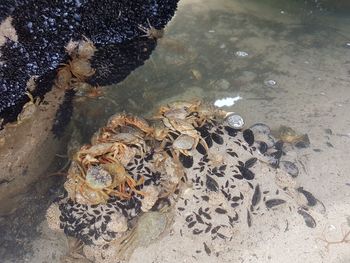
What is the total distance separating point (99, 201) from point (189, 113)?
1352mm

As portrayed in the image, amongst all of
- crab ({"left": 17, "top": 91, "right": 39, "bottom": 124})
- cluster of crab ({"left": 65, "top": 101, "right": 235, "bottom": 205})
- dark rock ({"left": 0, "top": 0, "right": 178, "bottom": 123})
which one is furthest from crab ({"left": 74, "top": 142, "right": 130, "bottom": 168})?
dark rock ({"left": 0, "top": 0, "right": 178, "bottom": 123})

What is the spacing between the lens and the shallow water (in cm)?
381

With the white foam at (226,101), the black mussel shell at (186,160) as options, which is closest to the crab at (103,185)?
the black mussel shell at (186,160)

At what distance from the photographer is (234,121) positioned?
4277 mm

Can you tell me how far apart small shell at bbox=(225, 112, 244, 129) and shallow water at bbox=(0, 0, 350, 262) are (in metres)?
0.14

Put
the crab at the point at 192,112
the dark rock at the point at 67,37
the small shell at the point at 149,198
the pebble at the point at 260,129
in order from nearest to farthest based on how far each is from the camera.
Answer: the dark rock at the point at 67,37
the small shell at the point at 149,198
the crab at the point at 192,112
the pebble at the point at 260,129

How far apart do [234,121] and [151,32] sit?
1709 millimetres

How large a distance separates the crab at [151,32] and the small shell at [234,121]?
155 cm

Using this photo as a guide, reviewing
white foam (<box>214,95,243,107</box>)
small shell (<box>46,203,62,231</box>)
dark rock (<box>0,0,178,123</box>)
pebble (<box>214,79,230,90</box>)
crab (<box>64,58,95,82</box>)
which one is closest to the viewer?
dark rock (<box>0,0,178,123</box>)

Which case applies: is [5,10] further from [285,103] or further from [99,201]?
[285,103]

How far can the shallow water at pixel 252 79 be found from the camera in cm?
381

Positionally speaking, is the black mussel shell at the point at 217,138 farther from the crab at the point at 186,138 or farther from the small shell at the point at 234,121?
the small shell at the point at 234,121

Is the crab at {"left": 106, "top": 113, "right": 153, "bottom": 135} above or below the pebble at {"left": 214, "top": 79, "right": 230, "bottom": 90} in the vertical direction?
above

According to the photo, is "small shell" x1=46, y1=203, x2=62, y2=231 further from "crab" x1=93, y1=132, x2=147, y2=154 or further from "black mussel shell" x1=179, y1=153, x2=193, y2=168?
"black mussel shell" x1=179, y1=153, x2=193, y2=168
